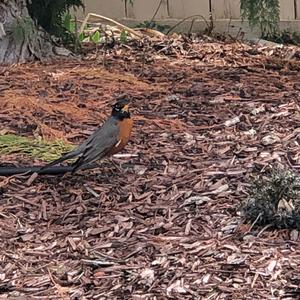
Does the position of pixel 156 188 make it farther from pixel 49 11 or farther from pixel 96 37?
pixel 96 37

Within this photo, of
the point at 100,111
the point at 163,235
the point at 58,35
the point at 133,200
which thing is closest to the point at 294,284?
the point at 163,235

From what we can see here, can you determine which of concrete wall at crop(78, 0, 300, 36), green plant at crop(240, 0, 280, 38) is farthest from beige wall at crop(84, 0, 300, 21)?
green plant at crop(240, 0, 280, 38)

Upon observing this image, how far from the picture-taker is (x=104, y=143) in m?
4.99

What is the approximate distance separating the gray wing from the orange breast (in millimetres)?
26

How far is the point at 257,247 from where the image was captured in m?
4.04

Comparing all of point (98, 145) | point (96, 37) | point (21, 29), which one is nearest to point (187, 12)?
point (96, 37)

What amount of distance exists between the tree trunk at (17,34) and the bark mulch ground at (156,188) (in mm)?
155

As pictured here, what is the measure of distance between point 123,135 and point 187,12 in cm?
405

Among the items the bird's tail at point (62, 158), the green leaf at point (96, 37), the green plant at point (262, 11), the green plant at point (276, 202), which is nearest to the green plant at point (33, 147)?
the bird's tail at point (62, 158)

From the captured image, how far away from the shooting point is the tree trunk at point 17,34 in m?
7.12

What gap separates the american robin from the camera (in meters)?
4.89

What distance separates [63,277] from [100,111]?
7.18 ft

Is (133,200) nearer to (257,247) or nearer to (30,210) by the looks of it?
(30,210)

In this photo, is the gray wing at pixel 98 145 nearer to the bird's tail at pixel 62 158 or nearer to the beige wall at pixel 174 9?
the bird's tail at pixel 62 158
